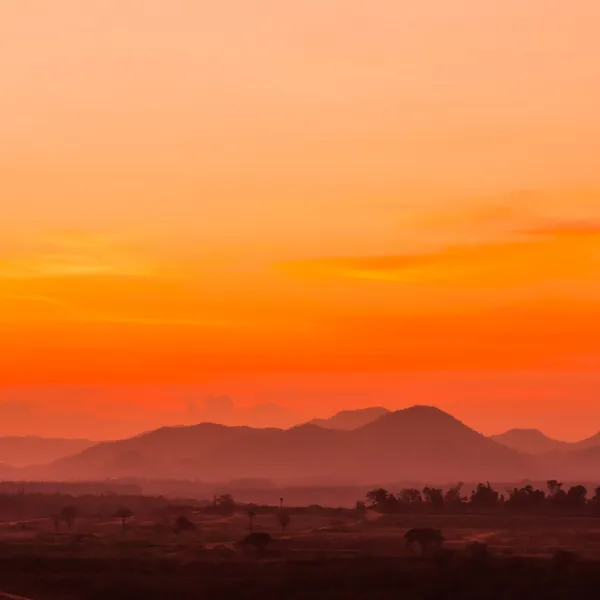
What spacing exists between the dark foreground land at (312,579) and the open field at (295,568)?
92 mm

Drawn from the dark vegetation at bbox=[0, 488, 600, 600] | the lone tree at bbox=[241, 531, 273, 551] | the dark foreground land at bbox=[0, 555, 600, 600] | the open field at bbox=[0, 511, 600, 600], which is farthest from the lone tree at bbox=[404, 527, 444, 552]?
the dark foreground land at bbox=[0, 555, 600, 600]

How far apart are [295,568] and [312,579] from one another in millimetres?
6267

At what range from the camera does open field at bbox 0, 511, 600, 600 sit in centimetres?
9838

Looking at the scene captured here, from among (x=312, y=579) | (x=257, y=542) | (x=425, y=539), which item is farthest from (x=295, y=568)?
(x=425, y=539)

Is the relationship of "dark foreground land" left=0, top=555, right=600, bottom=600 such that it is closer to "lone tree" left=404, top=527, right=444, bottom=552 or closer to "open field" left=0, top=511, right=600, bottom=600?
"open field" left=0, top=511, right=600, bottom=600

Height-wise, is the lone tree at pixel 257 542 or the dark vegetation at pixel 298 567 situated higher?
the lone tree at pixel 257 542

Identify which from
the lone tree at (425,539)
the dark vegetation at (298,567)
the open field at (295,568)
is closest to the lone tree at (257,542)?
the dark vegetation at (298,567)

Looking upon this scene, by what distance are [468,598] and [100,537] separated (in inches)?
3182

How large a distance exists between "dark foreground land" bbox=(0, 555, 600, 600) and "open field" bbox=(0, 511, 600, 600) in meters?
0.09

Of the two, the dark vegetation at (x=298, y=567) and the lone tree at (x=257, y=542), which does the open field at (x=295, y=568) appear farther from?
the lone tree at (x=257, y=542)

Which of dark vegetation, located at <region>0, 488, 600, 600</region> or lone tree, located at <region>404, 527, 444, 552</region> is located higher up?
lone tree, located at <region>404, 527, 444, 552</region>

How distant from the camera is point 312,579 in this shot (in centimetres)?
10338

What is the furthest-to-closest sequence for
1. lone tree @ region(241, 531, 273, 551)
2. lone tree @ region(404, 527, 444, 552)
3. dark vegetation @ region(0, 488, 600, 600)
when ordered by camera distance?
lone tree @ region(404, 527, 444, 552) → lone tree @ region(241, 531, 273, 551) → dark vegetation @ region(0, 488, 600, 600)

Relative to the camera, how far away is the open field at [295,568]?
98.4m
